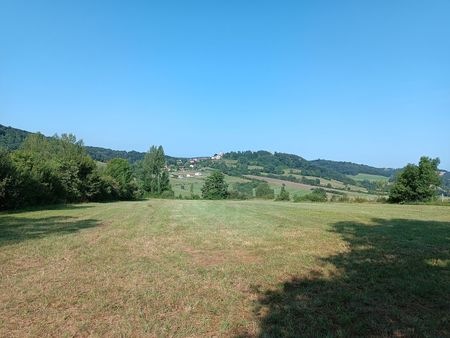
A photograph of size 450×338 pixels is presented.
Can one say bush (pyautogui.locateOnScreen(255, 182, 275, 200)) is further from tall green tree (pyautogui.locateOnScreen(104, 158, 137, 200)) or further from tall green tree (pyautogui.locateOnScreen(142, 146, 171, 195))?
tall green tree (pyautogui.locateOnScreen(104, 158, 137, 200))

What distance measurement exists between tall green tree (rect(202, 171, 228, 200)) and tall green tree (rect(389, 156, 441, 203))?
150ft

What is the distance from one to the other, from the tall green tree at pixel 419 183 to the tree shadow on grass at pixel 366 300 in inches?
2264

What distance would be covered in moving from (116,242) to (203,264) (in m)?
4.58

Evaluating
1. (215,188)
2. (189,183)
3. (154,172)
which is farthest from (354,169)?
(154,172)

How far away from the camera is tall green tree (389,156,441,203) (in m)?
60.6

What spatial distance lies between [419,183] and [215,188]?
51073mm

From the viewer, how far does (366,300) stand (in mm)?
6262

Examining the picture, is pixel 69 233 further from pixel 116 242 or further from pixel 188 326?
pixel 188 326

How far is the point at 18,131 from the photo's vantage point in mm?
119062

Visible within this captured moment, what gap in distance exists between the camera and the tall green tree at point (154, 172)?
9762 centimetres

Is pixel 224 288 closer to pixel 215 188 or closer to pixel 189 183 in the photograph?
pixel 215 188

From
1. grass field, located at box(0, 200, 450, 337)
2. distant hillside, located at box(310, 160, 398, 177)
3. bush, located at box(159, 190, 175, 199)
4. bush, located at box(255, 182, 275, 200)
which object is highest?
distant hillside, located at box(310, 160, 398, 177)

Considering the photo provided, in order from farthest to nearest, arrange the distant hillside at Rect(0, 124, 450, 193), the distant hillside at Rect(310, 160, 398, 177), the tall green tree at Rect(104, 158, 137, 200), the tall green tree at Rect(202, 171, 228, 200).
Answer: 1. the distant hillside at Rect(310, 160, 398, 177)
2. the distant hillside at Rect(0, 124, 450, 193)
3. the tall green tree at Rect(202, 171, 228, 200)
4. the tall green tree at Rect(104, 158, 137, 200)

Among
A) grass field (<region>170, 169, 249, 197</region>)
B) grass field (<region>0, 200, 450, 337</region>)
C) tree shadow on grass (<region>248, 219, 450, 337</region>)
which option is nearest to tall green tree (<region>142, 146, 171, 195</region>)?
grass field (<region>170, 169, 249, 197</region>)
